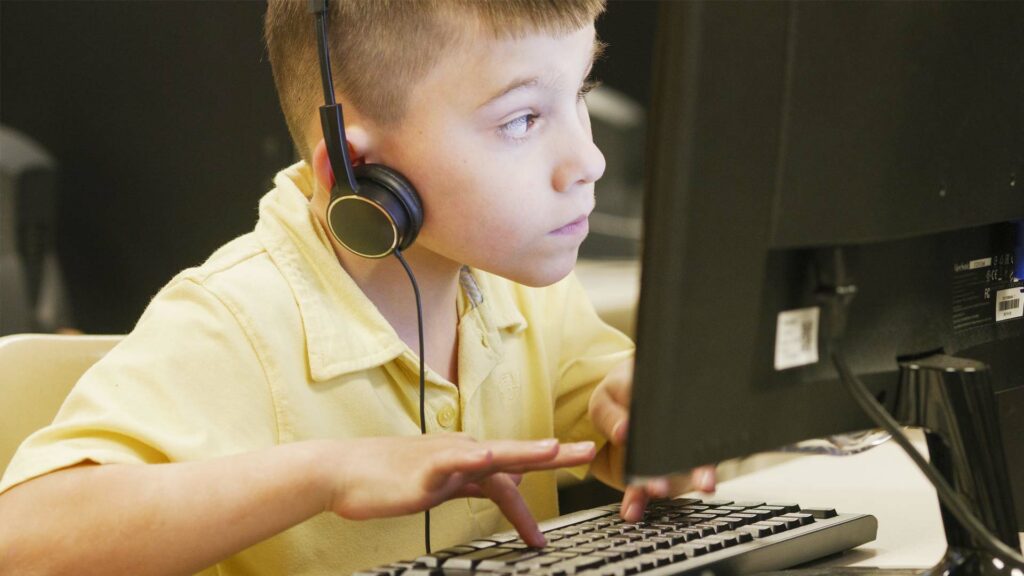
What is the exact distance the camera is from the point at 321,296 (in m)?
0.93

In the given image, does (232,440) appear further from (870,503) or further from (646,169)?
(870,503)

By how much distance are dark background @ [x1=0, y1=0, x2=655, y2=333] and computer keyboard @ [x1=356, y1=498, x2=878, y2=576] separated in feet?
4.72

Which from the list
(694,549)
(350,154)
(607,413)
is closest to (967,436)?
(694,549)

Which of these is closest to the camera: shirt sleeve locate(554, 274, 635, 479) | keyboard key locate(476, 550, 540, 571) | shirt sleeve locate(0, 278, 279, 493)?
keyboard key locate(476, 550, 540, 571)

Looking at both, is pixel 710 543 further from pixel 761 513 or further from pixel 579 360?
pixel 579 360

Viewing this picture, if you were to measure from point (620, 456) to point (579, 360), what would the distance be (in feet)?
0.47

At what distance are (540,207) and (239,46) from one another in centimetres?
143

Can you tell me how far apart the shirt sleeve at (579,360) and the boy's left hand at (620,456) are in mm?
22

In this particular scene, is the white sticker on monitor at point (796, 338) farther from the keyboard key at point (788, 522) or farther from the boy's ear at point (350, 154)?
the boy's ear at point (350, 154)

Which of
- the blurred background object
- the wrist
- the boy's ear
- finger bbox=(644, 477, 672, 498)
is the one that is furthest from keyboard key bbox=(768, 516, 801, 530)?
the blurred background object

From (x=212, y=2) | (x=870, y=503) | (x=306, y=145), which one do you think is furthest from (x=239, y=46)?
(x=870, y=503)

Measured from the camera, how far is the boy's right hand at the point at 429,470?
0.68 m

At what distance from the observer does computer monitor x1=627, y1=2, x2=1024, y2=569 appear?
0.56 meters

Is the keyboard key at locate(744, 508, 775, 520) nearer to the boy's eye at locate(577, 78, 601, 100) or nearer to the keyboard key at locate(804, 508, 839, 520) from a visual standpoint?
the keyboard key at locate(804, 508, 839, 520)
